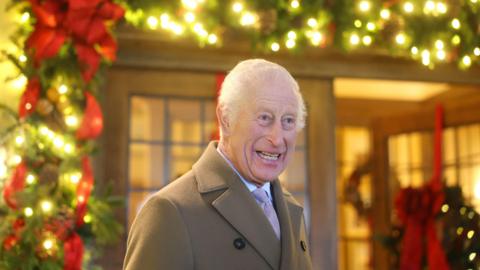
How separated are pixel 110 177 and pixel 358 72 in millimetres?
1559

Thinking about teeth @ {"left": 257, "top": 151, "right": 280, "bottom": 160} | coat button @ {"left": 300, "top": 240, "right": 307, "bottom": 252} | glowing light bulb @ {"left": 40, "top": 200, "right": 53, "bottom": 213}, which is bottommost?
coat button @ {"left": 300, "top": 240, "right": 307, "bottom": 252}

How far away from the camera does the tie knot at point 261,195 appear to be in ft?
6.03

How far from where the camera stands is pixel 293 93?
1760 mm

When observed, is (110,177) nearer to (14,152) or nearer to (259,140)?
(14,152)

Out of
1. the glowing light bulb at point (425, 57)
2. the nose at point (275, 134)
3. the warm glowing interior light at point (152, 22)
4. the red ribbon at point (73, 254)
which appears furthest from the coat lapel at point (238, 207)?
the glowing light bulb at point (425, 57)

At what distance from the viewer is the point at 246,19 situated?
13.0 ft

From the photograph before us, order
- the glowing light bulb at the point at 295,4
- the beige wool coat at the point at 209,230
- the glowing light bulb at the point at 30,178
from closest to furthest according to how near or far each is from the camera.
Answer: the beige wool coat at the point at 209,230 < the glowing light bulb at the point at 30,178 < the glowing light bulb at the point at 295,4

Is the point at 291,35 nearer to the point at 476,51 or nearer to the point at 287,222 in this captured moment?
the point at 476,51

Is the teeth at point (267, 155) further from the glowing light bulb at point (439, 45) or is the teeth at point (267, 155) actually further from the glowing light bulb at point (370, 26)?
the glowing light bulb at point (439, 45)

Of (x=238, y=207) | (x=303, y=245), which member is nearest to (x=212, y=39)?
(x=303, y=245)

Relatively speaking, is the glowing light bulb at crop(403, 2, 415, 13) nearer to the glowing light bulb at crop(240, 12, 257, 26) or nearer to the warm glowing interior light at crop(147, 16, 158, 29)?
the glowing light bulb at crop(240, 12, 257, 26)

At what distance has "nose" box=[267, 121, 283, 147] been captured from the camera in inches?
68.2

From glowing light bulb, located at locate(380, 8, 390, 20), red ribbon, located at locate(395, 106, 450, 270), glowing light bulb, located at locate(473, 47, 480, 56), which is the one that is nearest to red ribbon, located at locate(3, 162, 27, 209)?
glowing light bulb, located at locate(380, 8, 390, 20)

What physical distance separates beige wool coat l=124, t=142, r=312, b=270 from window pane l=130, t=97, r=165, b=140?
7.38ft
